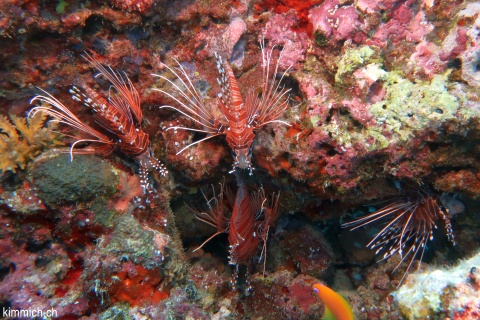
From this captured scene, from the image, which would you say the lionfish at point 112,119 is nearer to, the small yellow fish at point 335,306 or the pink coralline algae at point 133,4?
the pink coralline algae at point 133,4

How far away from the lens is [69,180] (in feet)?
10.2

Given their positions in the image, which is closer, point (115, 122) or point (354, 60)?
point (354, 60)

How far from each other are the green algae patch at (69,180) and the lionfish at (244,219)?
1.50 metres

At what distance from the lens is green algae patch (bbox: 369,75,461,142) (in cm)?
282

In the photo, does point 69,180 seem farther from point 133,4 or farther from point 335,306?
point 335,306

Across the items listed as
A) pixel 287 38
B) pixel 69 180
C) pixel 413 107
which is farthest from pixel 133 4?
pixel 413 107

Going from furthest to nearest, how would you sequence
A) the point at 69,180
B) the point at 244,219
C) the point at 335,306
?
the point at 244,219 → the point at 335,306 → the point at 69,180

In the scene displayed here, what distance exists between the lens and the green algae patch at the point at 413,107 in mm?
2824

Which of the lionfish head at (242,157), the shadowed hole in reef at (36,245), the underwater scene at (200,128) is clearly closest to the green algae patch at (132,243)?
the underwater scene at (200,128)

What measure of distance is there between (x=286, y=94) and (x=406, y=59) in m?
1.37

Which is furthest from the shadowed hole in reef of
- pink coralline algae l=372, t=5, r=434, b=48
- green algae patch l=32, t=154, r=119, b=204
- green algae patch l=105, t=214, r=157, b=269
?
pink coralline algae l=372, t=5, r=434, b=48

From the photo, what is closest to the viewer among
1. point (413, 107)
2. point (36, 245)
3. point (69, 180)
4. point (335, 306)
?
point (413, 107)

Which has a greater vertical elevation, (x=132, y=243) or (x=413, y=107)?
(x=413, y=107)

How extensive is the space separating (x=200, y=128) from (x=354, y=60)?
6.39 feet
